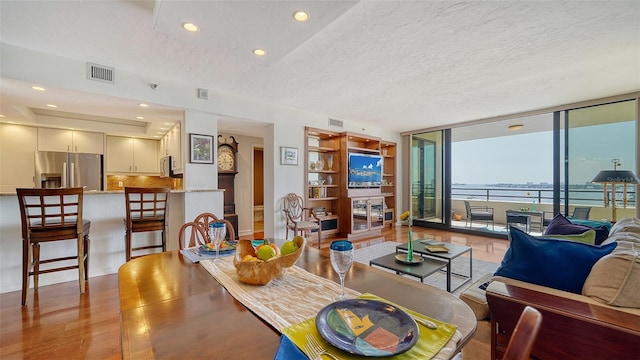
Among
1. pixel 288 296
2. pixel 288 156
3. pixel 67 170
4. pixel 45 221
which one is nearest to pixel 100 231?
pixel 45 221

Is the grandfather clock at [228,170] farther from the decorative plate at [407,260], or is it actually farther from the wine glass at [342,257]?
the wine glass at [342,257]

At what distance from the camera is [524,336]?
483 mm

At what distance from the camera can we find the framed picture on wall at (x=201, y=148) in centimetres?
362

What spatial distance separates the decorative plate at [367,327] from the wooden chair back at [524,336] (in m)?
0.21

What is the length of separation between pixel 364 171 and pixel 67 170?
563 cm

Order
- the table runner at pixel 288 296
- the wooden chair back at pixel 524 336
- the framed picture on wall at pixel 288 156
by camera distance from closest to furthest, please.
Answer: the wooden chair back at pixel 524 336, the table runner at pixel 288 296, the framed picture on wall at pixel 288 156

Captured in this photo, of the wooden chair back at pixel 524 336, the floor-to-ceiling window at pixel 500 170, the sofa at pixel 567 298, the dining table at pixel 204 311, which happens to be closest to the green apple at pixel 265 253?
the dining table at pixel 204 311

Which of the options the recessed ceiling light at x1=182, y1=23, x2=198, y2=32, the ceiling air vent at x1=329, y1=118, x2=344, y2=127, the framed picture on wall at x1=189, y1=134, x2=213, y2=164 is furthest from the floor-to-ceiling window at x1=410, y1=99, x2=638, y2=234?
the recessed ceiling light at x1=182, y1=23, x2=198, y2=32

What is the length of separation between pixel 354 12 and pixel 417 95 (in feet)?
7.74

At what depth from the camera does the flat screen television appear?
5391 mm

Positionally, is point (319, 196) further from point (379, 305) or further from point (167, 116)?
point (379, 305)

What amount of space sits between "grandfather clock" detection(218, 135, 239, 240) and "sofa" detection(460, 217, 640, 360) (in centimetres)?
463

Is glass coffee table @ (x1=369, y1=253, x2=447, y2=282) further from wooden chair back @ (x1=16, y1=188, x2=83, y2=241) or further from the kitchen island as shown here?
wooden chair back @ (x1=16, y1=188, x2=83, y2=241)

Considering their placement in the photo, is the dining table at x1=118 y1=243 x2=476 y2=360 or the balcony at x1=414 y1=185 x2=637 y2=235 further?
the balcony at x1=414 y1=185 x2=637 y2=235
